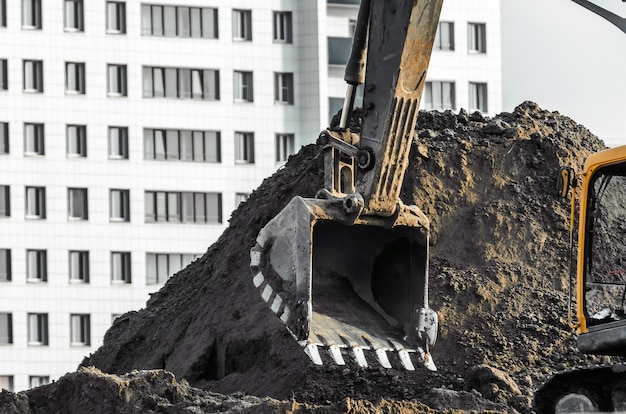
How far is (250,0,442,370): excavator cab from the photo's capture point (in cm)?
1200

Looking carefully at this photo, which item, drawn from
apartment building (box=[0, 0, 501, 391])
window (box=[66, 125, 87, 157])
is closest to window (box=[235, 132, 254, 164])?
apartment building (box=[0, 0, 501, 391])

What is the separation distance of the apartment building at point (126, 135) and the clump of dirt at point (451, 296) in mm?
20851

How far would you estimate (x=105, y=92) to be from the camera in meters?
43.6

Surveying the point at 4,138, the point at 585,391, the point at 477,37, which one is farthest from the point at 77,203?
the point at 585,391

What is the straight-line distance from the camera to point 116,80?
144ft

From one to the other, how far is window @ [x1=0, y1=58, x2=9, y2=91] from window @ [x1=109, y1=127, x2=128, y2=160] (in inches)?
133

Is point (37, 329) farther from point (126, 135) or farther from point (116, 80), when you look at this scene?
point (116, 80)

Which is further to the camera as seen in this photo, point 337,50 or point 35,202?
point 337,50

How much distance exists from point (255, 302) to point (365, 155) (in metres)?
6.19

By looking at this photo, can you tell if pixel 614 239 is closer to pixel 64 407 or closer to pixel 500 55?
pixel 64 407

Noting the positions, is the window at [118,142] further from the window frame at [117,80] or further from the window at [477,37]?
the window at [477,37]

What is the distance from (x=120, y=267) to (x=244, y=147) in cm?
556

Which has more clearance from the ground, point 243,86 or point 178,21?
point 178,21

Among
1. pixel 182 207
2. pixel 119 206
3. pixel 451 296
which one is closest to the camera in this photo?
pixel 451 296
